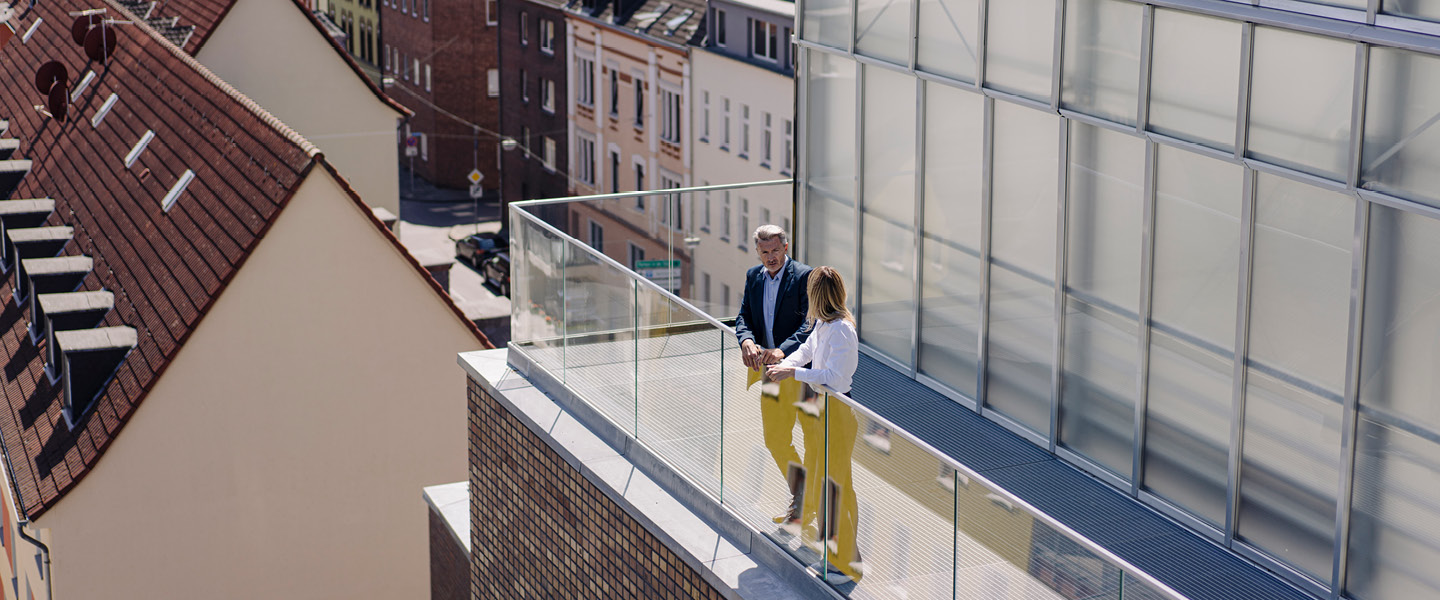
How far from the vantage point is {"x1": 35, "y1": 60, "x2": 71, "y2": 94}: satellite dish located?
91.4 ft

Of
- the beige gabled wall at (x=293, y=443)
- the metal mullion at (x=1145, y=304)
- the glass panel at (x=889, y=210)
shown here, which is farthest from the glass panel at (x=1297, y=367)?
the beige gabled wall at (x=293, y=443)

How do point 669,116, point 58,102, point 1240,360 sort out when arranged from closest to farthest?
point 1240,360 < point 58,102 < point 669,116

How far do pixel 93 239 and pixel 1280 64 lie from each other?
723 inches

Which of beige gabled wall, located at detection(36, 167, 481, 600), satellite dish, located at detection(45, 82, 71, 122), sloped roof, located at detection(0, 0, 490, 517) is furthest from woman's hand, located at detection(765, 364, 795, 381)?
satellite dish, located at detection(45, 82, 71, 122)

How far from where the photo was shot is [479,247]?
194ft

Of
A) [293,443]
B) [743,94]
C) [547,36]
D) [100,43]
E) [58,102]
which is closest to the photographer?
[293,443]

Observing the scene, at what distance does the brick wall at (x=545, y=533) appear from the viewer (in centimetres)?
955

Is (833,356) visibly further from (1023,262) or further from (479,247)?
(479,247)

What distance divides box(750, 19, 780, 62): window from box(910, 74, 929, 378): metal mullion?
97.6 feet

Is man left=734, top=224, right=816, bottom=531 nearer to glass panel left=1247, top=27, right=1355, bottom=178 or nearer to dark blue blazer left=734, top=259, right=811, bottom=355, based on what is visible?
dark blue blazer left=734, top=259, right=811, bottom=355

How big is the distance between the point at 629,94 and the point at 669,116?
3.41 meters

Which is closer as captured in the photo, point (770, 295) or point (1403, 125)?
point (1403, 125)

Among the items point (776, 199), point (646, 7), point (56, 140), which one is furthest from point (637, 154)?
point (776, 199)

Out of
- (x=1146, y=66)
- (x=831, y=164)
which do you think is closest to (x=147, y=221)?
(x=831, y=164)
